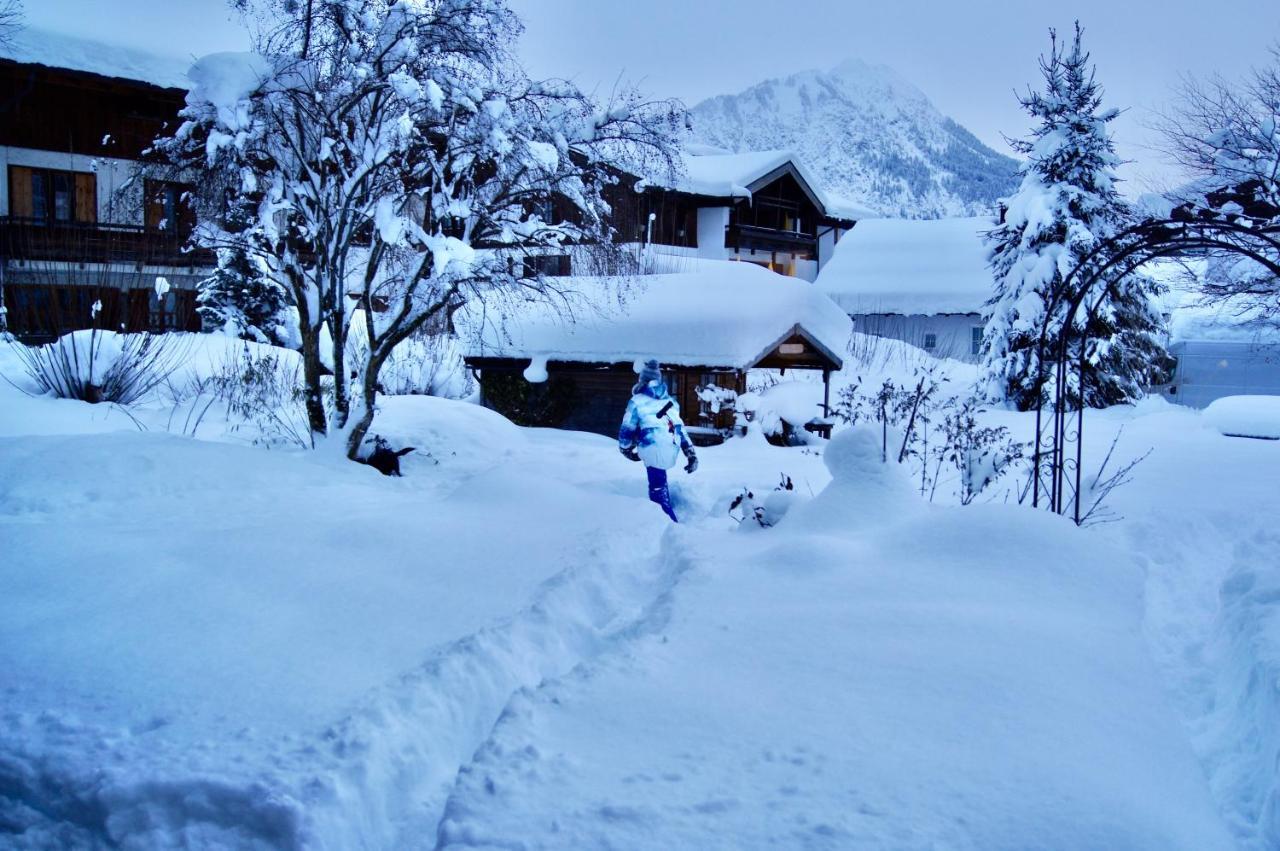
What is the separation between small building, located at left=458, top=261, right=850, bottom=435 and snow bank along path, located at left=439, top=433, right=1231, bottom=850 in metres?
8.92

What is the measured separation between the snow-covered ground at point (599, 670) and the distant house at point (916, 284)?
24.6 meters

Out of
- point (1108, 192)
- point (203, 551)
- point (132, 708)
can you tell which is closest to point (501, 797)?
point (132, 708)

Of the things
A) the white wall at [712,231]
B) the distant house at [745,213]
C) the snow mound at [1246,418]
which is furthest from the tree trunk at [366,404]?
the white wall at [712,231]

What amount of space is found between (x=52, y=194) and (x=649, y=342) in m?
15.9

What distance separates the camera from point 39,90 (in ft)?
71.6

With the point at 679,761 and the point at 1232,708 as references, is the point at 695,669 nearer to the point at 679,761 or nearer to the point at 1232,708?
the point at 679,761

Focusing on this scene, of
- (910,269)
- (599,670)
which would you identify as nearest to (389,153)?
(599,670)

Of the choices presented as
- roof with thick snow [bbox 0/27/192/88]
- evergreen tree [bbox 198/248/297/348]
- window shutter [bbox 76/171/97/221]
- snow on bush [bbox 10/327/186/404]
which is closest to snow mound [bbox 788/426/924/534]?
snow on bush [bbox 10/327/186/404]

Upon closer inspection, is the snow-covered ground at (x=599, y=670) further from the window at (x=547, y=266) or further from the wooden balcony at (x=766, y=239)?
the wooden balcony at (x=766, y=239)

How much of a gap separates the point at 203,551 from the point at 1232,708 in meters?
5.68

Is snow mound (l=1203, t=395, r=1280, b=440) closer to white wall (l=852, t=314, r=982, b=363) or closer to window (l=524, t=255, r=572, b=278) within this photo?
window (l=524, t=255, r=572, b=278)

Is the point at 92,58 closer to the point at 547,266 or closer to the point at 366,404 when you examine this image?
the point at 547,266

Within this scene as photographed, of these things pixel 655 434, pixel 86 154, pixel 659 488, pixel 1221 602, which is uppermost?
pixel 86 154

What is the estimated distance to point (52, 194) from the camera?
867 inches
